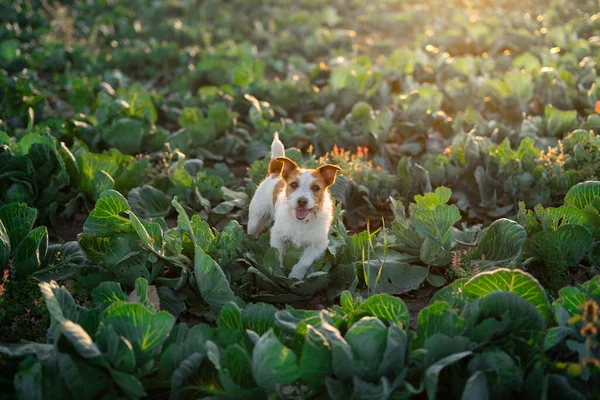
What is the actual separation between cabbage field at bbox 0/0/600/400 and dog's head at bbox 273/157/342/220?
371 millimetres

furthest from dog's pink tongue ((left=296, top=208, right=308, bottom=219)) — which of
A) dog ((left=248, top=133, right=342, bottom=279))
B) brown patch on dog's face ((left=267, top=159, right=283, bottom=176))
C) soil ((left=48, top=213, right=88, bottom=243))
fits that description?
soil ((left=48, top=213, right=88, bottom=243))

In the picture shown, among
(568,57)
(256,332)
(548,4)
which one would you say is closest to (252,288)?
(256,332)

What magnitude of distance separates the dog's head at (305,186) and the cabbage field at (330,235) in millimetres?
371

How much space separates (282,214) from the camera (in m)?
4.19

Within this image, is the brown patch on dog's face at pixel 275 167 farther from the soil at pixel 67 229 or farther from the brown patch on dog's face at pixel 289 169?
the soil at pixel 67 229

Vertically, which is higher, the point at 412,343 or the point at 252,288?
the point at 412,343

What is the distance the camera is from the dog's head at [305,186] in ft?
13.0

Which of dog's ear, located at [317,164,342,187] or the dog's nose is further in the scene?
Answer: dog's ear, located at [317,164,342,187]

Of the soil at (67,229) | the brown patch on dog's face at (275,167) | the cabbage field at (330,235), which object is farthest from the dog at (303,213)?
the soil at (67,229)

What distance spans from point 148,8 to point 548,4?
9.21 meters

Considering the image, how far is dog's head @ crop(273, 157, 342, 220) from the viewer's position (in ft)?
13.0

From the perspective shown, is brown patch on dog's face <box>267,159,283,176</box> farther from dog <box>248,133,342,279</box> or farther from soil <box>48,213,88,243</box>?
soil <box>48,213,88,243</box>

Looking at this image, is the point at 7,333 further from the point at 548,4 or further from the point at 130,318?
the point at 548,4

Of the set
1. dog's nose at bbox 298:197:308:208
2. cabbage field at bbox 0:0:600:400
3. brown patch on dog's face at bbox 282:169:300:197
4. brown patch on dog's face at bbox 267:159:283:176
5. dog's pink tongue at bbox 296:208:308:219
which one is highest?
brown patch on dog's face at bbox 282:169:300:197
